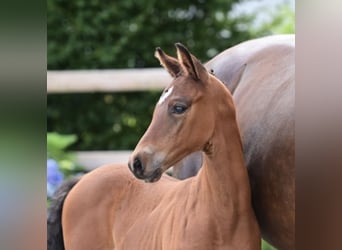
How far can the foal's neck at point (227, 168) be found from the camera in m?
0.82

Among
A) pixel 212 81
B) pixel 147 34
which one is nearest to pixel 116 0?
pixel 147 34

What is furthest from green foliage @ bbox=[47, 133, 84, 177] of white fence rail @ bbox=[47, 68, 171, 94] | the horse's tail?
the horse's tail

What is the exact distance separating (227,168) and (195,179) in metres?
0.08

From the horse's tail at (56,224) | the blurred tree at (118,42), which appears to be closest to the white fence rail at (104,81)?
the blurred tree at (118,42)

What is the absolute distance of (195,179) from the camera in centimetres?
90

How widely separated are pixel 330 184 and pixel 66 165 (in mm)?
2326

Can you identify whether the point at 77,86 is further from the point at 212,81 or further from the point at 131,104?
the point at 212,81

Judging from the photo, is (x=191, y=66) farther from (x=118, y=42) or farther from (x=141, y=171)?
(x=118, y=42)

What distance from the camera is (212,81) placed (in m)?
0.81

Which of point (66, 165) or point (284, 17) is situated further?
point (284, 17)

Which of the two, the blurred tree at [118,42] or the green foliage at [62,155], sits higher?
the blurred tree at [118,42]

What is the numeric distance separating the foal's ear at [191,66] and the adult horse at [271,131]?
129 millimetres

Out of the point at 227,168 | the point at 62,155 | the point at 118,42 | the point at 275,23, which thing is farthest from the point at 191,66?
the point at 275,23

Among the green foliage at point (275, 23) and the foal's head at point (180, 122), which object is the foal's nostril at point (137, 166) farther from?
the green foliage at point (275, 23)
